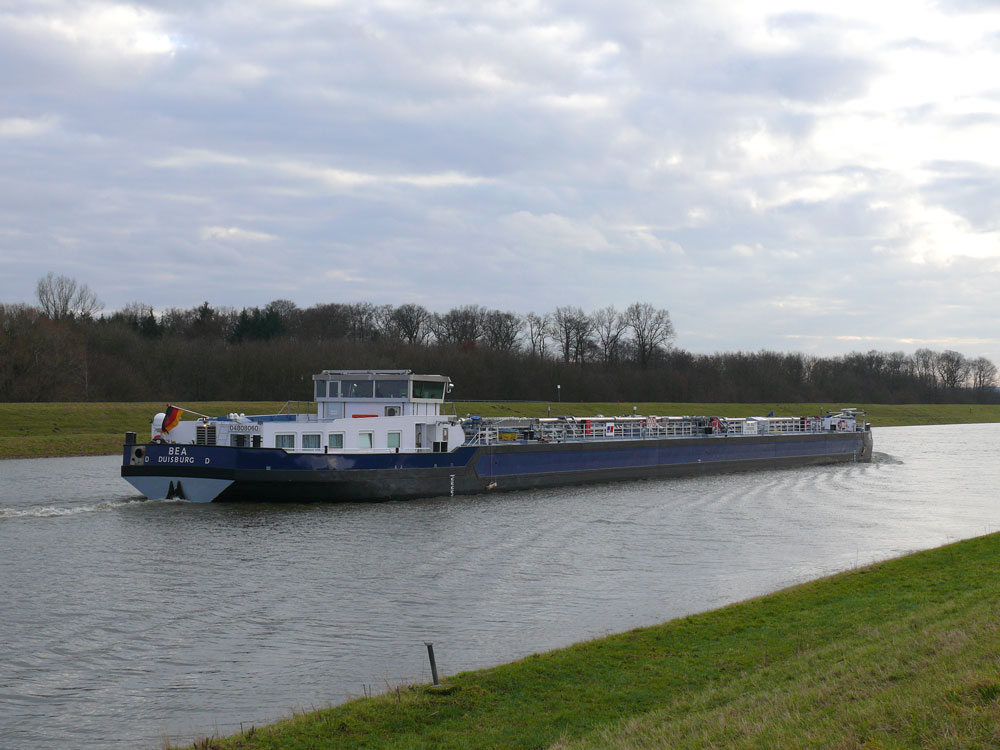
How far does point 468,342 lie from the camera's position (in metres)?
124

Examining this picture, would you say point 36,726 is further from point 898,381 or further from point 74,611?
point 898,381

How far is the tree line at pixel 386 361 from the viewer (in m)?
80.8

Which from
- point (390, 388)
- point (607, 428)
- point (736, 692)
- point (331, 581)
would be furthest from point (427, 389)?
point (736, 692)

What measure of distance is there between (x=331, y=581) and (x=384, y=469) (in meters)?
13.8

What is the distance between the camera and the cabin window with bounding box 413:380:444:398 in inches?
1513

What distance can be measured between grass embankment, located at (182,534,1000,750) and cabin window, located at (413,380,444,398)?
78.9 ft

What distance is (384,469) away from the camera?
34.5 metres

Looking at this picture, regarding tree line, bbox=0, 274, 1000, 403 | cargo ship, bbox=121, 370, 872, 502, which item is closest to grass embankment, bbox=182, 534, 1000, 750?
cargo ship, bbox=121, 370, 872, 502

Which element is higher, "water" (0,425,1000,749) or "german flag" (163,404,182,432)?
"german flag" (163,404,182,432)

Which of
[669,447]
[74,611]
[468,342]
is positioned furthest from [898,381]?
[74,611]

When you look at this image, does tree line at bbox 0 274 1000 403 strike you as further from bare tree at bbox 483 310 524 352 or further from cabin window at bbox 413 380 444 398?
cabin window at bbox 413 380 444 398

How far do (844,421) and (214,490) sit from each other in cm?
5090

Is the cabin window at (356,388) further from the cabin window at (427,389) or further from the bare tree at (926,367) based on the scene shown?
the bare tree at (926,367)

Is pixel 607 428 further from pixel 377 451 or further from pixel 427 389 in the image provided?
pixel 377 451
